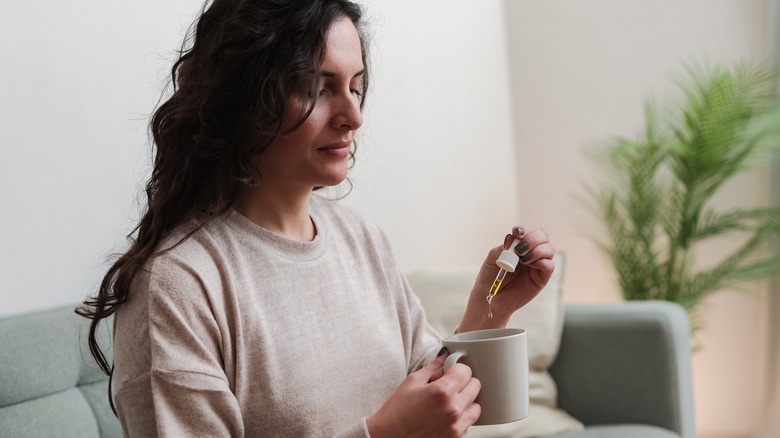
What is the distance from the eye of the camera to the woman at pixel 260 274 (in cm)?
98

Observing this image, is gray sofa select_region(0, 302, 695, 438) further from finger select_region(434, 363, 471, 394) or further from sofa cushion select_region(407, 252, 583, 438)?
finger select_region(434, 363, 471, 394)

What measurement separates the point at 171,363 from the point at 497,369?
→ 1.18 ft

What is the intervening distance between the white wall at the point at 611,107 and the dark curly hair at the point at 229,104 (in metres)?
2.46

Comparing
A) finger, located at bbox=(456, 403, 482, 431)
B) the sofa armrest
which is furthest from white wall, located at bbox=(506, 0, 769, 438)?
finger, located at bbox=(456, 403, 482, 431)

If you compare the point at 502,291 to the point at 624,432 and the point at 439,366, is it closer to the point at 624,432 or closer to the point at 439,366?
the point at 439,366

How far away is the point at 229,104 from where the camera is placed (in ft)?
3.61

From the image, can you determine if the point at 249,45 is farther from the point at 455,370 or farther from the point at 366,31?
the point at 455,370

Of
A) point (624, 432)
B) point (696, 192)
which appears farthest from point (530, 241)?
point (696, 192)

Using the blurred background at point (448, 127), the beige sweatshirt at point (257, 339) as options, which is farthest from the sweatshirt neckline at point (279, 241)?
the blurred background at point (448, 127)

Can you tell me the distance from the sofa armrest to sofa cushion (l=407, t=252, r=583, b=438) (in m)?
0.04

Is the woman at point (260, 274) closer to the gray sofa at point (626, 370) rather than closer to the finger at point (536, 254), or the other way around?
the finger at point (536, 254)

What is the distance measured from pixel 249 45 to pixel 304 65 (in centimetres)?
7

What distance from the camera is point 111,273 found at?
104 cm

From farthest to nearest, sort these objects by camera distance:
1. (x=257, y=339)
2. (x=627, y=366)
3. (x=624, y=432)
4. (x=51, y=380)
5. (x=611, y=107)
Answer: (x=611, y=107)
(x=627, y=366)
(x=624, y=432)
(x=51, y=380)
(x=257, y=339)
